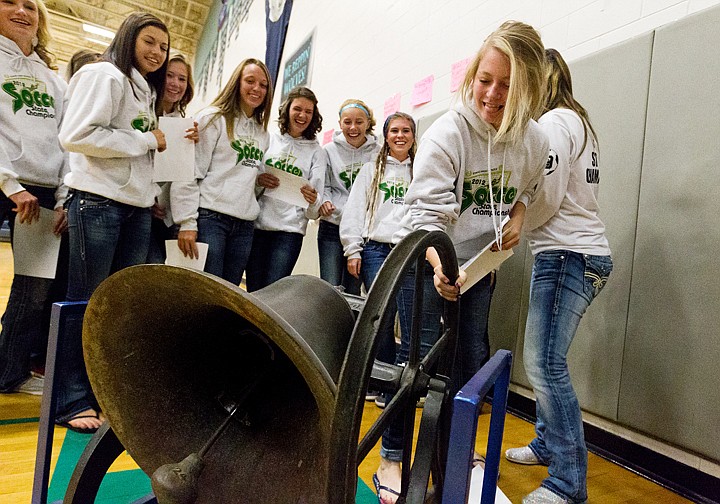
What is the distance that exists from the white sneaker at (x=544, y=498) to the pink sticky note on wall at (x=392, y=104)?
8.36 feet

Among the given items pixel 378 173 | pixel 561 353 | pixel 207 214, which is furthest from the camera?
pixel 378 173

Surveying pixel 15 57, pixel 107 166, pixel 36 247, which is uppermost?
pixel 15 57

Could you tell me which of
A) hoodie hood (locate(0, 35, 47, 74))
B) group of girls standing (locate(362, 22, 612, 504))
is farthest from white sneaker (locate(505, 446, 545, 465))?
hoodie hood (locate(0, 35, 47, 74))

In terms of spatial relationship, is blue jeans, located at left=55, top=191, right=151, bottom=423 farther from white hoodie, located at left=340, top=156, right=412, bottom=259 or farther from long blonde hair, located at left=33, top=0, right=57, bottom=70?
white hoodie, located at left=340, top=156, right=412, bottom=259

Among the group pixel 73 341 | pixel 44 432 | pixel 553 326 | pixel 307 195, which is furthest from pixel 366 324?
pixel 307 195

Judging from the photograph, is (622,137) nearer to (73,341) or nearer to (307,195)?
(307,195)

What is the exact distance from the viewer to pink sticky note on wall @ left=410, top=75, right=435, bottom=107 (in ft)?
9.39

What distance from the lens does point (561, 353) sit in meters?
1.30

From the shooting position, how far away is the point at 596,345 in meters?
1.86

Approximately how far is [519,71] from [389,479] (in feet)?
3.70

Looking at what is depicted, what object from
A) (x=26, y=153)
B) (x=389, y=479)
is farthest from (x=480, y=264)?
(x=26, y=153)

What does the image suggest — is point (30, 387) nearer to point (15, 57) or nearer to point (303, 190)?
point (15, 57)

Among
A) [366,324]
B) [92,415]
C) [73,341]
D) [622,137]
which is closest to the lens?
[366,324]

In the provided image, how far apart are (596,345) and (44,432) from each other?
6.00 feet
